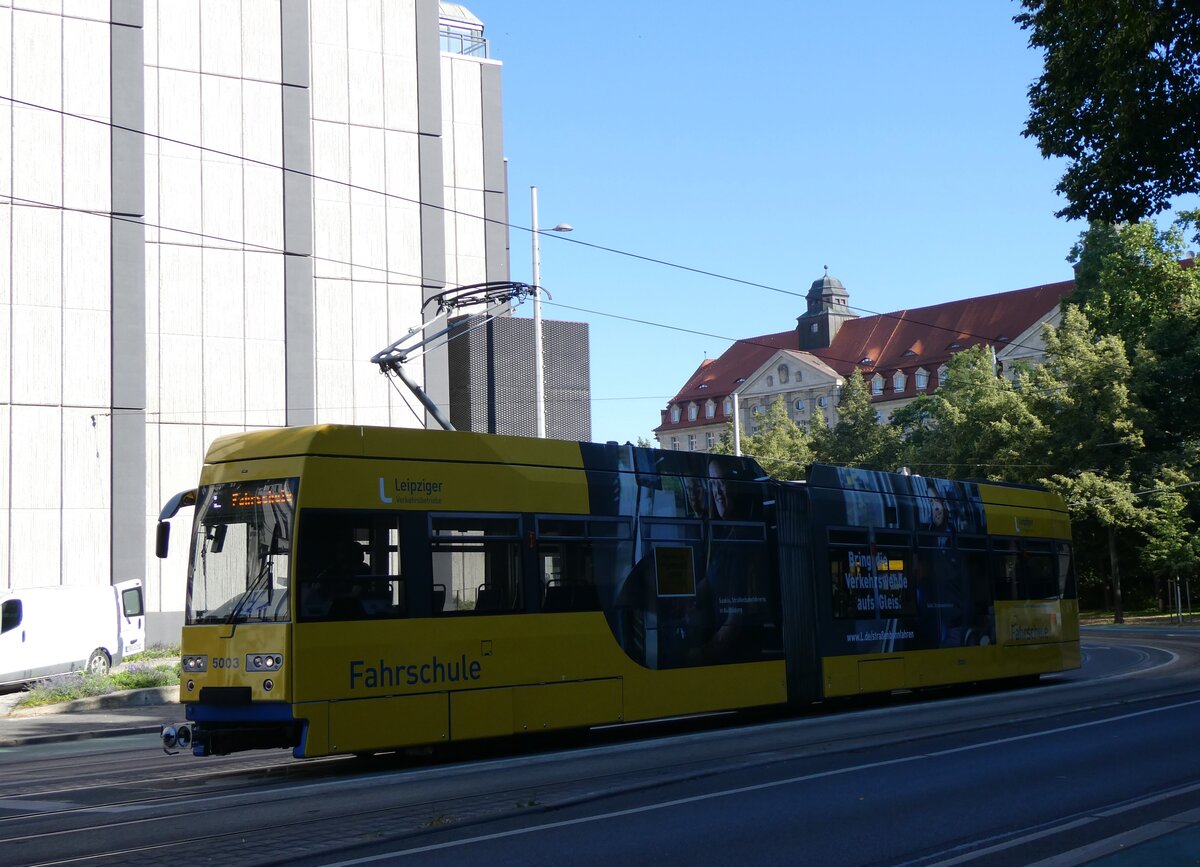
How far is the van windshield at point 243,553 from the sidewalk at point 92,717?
330 inches

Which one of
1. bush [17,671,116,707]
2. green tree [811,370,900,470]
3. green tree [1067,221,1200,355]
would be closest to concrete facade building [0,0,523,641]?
bush [17,671,116,707]

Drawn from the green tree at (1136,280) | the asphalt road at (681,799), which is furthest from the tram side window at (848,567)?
the green tree at (1136,280)

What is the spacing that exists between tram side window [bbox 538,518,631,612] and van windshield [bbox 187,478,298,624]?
2.97m

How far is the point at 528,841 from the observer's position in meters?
8.46

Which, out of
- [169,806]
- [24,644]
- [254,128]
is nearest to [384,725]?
[169,806]

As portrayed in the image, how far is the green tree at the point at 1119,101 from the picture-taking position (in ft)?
50.0

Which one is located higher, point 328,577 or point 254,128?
point 254,128

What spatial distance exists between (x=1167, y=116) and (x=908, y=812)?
1056 centimetres

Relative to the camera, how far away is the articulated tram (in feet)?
40.1

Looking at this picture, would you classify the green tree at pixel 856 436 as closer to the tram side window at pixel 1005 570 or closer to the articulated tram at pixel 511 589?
the tram side window at pixel 1005 570

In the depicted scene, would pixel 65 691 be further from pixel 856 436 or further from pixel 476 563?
pixel 856 436

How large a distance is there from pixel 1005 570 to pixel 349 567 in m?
13.0

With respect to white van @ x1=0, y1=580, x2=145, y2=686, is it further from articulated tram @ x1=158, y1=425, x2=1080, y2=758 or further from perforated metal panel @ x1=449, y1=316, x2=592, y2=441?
articulated tram @ x1=158, y1=425, x2=1080, y2=758

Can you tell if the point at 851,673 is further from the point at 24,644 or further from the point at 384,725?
the point at 24,644
